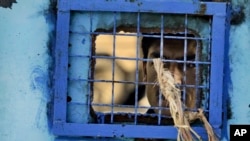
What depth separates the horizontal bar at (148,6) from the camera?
1.38 metres

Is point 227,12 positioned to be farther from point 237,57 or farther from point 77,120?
point 77,120

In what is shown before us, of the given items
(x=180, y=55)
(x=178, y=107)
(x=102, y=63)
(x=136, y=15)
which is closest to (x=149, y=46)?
(x=180, y=55)

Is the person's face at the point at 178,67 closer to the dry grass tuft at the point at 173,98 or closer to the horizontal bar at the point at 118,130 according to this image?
the horizontal bar at the point at 118,130

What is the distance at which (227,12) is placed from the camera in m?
1.40

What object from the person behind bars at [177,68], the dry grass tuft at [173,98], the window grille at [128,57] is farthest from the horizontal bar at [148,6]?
the dry grass tuft at [173,98]

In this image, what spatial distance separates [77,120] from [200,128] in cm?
32

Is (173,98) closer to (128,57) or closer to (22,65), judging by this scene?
(128,57)

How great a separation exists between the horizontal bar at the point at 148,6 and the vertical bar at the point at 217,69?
3 centimetres

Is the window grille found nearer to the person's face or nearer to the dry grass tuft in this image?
the person's face

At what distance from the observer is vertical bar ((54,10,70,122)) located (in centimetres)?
138

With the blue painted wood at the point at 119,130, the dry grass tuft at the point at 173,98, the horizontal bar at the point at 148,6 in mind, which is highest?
the horizontal bar at the point at 148,6

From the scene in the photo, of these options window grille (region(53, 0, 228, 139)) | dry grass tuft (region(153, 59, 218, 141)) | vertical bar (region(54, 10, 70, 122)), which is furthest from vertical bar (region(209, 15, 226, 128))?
→ vertical bar (region(54, 10, 70, 122))

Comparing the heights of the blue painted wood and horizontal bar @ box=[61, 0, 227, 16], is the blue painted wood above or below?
below

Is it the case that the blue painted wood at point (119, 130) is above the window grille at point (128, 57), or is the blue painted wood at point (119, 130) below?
below
